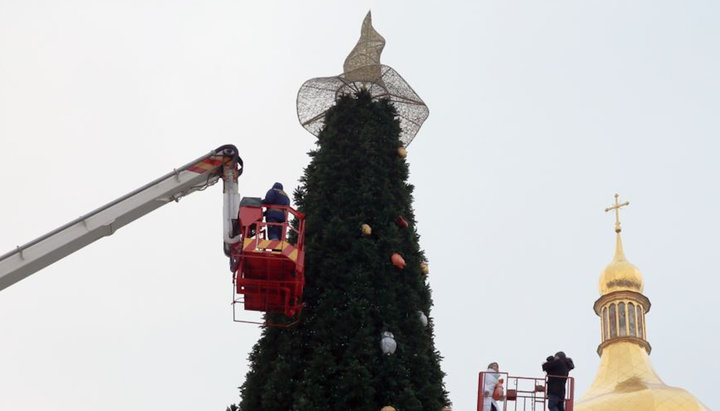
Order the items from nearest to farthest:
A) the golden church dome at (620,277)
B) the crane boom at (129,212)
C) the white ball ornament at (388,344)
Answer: the crane boom at (129,212) < the white ball ornament at (388,344) < the golden church dome at (620,277)

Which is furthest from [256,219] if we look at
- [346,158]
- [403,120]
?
[403,120]

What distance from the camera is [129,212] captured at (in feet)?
78.5

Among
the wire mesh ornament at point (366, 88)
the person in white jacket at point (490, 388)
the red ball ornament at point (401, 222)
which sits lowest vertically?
the person in white jacket at point (490, 388)

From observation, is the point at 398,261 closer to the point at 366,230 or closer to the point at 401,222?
the point at 366,230

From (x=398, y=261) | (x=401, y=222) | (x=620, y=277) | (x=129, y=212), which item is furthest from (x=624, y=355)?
(x=129, y=212)

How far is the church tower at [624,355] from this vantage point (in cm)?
5941

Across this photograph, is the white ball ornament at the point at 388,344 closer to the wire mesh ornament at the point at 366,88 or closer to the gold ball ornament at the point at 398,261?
the gold ball ornament at the point at 398,261

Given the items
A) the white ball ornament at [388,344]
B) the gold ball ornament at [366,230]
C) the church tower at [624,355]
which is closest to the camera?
the white ball ornament at [388,344]

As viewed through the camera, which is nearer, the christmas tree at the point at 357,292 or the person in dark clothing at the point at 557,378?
the christmas tree at the point at 357,292

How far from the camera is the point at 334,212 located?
2488 cm

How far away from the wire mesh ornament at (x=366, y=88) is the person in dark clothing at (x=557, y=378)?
531cm

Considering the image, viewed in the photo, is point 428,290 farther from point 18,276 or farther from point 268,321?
point 18,276

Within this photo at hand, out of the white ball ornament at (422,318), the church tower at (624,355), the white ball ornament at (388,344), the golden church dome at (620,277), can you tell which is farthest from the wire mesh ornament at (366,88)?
the golden church dome at (620,277)

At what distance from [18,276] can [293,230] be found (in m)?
4.66
